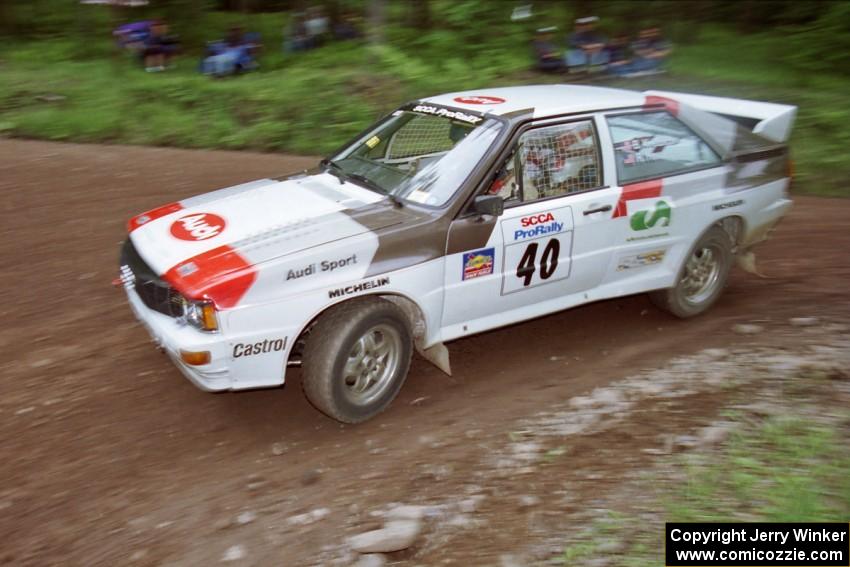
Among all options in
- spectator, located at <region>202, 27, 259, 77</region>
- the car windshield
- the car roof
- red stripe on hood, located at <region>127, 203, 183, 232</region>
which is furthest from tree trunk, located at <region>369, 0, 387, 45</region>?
red stripe on hood, located at <region>127, 203, 183, 232</region>

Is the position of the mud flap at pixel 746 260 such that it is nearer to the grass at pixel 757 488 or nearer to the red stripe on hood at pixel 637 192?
the red stripe on hood at pixel 637 192

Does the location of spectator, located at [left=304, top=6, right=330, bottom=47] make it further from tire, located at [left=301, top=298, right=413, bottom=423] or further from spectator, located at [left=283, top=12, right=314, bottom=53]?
tire, located at [left=301, top=298, right=413, bottom=423]

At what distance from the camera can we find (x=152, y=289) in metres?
4.08

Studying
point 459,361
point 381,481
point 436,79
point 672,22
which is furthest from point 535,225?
point 672,22

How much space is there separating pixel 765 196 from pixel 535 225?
2.36 m

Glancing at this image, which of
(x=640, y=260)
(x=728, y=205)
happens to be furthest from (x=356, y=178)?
(x=728, y=205)

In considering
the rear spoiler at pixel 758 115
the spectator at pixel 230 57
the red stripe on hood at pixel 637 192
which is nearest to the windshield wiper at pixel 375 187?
the red stripe on hood at pixel 637 192

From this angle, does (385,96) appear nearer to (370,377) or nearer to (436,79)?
(436,79)

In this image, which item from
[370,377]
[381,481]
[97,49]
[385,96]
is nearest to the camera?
[381,481]

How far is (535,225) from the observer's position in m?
4.59

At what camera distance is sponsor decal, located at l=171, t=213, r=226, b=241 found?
4219 millimetres

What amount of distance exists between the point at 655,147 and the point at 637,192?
1.35 ft

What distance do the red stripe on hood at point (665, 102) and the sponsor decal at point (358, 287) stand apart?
8.15 feet

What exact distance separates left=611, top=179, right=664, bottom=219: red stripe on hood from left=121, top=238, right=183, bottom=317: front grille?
278 centimetres
